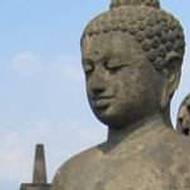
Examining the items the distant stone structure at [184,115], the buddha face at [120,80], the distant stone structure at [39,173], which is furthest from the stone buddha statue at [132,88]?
the distant stone structure at [39,173]

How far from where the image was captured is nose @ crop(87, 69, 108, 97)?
9.25 m

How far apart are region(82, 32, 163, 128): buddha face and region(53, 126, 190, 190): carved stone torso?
0.67ft

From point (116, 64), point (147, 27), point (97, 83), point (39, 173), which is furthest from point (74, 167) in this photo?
point (39, 173)

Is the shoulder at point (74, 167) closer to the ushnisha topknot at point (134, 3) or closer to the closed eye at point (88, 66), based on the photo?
the closed eye at point (88, 66)

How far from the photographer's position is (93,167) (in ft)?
30.6

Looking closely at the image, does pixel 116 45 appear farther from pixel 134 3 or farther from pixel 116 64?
pixel 134 3

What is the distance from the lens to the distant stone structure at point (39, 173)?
34500 mm

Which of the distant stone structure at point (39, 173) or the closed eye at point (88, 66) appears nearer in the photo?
the closed eye at point (88, 66)

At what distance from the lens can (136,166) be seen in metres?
9.09

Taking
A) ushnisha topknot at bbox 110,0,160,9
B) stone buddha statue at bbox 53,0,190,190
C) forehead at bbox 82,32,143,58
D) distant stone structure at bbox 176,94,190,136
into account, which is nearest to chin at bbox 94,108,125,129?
stone buddha statue at bbox 53,0,190,190

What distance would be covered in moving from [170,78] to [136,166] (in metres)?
0.71

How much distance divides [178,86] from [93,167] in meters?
0.82

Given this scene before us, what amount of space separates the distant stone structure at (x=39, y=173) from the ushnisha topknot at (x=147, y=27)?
80.3 ft

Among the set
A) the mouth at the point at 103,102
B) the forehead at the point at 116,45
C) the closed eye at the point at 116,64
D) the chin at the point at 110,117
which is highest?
the forehead at the point at 116,45
